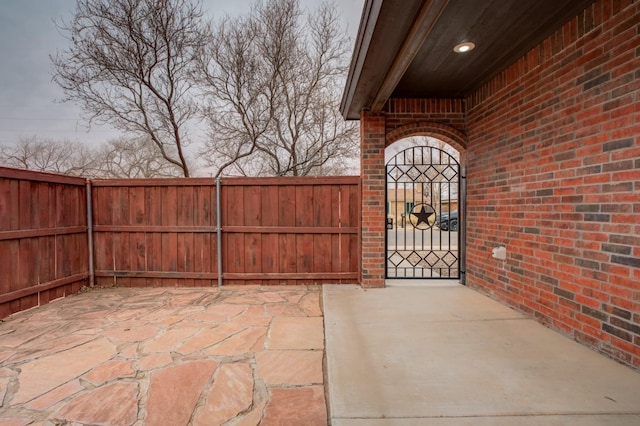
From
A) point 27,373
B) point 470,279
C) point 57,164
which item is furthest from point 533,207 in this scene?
point 57,164

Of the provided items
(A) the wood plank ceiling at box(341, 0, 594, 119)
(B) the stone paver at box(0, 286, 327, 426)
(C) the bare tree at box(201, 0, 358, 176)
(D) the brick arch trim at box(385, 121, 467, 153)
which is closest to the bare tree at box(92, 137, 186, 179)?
(C) the bare tree at box(201, 0, 358, 176)

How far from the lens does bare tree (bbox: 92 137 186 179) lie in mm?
8445

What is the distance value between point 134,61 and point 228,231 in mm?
4792

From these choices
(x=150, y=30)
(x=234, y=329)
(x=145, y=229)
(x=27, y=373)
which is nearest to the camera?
(x=27, y=373)

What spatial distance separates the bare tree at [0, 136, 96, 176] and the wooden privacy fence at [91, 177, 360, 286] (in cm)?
608

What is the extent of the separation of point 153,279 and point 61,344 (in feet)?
6.63

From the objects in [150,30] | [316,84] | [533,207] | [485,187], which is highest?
[150,30]

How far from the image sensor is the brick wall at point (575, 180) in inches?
80.5

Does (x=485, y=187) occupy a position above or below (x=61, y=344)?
above

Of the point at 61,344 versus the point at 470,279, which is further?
the point at 470,279

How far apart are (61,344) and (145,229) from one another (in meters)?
2.19

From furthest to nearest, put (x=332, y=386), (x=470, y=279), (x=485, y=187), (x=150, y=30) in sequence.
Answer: (x=150, y=30) → (x=470, y=279) → (x=485, y=187) → (x=332, y=386)

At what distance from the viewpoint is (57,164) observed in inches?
384

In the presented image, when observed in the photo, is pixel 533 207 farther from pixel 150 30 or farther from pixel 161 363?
pixel 150 30
